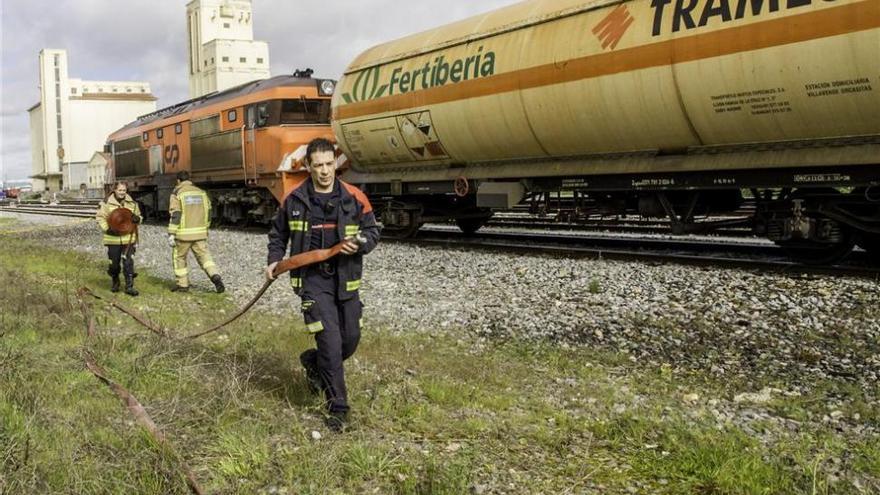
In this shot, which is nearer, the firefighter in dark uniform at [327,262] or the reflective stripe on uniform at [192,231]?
the firefighter in dark uniform at [327,262]

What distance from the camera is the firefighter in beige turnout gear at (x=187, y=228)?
930 centimetres

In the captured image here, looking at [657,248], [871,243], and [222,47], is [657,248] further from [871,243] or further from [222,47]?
[222,47]

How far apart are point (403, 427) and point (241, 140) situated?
1463 cm

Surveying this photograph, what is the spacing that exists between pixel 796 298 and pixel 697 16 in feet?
11.7

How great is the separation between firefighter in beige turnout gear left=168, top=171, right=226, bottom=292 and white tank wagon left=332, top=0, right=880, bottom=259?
4.61m

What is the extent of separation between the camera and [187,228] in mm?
9312

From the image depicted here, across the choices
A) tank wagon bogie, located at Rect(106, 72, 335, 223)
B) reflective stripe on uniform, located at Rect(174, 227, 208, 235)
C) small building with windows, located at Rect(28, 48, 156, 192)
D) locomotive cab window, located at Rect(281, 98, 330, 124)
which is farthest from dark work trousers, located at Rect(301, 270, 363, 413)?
small building with windows, located at Rect(28, 48, 156, 192)

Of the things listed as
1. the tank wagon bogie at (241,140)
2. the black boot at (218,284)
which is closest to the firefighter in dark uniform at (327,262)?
the black boot at (218,284)

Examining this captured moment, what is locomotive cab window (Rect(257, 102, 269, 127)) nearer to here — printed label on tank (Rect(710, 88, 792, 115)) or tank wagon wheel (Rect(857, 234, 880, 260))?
printed label on tank (Rect(710, 88, 792, 115))

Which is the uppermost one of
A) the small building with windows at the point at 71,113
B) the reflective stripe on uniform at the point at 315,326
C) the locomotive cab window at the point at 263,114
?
the small building with windows at the point at 71,113

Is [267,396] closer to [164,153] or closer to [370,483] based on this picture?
[370,483]

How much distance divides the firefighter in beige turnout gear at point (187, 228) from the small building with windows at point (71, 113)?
95192 mm

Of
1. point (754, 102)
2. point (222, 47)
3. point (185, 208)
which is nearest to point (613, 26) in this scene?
point (754, 102)

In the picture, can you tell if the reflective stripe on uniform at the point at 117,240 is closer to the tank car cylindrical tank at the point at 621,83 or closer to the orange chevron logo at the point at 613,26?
the tank car cylindrical tank at the point at 621,83
